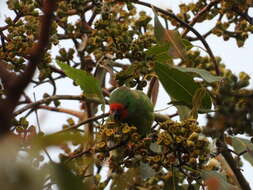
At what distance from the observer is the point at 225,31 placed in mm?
3426

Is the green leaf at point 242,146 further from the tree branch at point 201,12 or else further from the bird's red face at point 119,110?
the tree branch at point 201,12

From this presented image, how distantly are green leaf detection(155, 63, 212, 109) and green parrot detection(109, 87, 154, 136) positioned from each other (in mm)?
208

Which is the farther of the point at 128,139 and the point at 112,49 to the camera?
the point at 112,49

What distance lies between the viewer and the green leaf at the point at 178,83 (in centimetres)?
260

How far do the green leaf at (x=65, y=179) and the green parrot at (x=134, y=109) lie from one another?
1.83 meters

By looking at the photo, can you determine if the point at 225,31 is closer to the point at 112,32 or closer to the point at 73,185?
the point at 112,32

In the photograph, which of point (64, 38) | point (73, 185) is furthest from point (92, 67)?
point (73, 185)

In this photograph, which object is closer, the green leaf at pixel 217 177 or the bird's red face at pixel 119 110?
the green leaf at pixel 217 177

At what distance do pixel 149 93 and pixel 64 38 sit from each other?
82 cm

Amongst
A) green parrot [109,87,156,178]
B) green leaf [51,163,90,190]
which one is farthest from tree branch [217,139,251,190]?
green leaf [51,163,90,190]

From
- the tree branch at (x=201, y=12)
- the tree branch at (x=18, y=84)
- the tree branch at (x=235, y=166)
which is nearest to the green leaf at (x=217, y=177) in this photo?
the tree branch at (x=235, y=166)

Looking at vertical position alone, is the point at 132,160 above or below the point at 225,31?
below

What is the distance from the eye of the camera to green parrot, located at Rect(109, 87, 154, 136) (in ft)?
9.06

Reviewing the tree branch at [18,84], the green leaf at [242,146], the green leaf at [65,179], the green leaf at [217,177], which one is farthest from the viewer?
the green leaf at [242,146]
